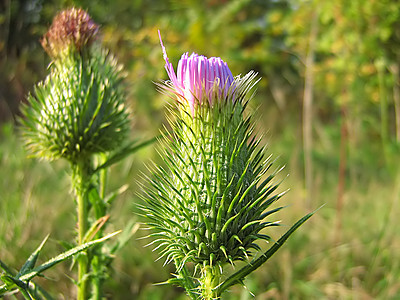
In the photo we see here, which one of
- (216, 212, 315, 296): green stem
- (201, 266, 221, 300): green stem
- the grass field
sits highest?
(216, 212, 315, 296): green stem

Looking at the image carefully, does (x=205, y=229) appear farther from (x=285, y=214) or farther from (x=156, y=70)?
(x=156, y=70)

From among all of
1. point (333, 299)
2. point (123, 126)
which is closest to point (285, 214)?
point (333, 299)

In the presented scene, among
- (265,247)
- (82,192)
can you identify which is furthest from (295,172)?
(82,192)

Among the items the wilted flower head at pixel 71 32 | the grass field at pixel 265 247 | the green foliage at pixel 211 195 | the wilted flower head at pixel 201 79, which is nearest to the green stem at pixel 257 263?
the green foliage at pixel 211 195

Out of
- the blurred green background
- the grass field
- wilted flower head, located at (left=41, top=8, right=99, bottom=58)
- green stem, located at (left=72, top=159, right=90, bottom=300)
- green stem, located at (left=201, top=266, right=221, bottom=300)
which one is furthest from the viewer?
the blurred green background

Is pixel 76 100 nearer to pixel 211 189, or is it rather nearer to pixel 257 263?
pixel 211 189

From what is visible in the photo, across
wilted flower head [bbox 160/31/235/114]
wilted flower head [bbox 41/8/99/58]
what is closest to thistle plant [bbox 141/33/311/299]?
wilted flower head [bbox 160/31/235/114]

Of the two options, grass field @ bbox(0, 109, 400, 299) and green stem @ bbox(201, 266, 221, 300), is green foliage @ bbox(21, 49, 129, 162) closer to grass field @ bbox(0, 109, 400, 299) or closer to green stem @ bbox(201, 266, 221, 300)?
green stem @ bbox(201, 266, 221, 300)
